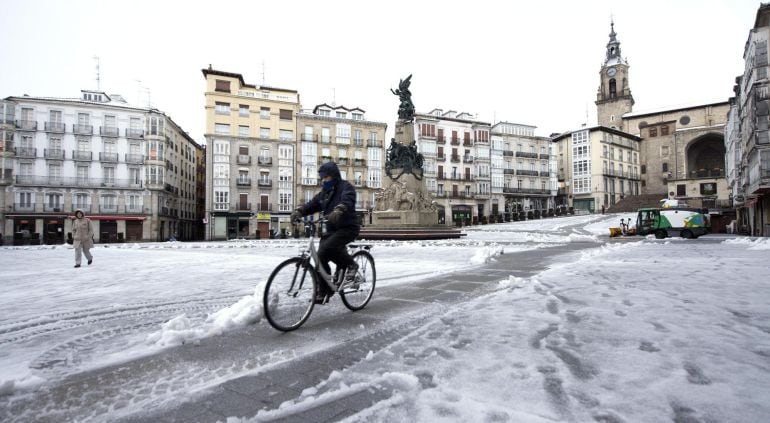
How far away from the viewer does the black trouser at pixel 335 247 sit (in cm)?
491

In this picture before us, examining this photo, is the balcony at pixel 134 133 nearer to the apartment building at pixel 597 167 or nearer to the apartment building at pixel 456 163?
the apartment building at pixel 456 163

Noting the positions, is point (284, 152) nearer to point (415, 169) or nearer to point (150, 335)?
point (415, 169)

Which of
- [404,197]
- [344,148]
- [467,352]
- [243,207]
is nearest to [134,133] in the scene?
[243,207]

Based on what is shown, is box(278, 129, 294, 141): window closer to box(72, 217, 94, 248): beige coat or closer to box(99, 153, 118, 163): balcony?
box(99, 153, 118, 163): balcony

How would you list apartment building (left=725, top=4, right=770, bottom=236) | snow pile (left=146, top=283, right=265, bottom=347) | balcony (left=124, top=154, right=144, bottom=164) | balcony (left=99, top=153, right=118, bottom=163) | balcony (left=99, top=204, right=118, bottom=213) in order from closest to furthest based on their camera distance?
snow pile (left=146, top=283, right=265, bottom=347) < apartment building (left=725, top=4, right=770, bottom=236) < balcony (left=99, top=204, right=118, bottom=213) < balcony (left=99, top=153, right=118, bottom=163) < balcony (left=124, top=154, right=144, bottom=164)

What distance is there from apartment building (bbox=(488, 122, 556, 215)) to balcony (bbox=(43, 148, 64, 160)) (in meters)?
56.8

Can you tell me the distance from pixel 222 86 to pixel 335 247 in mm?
55065

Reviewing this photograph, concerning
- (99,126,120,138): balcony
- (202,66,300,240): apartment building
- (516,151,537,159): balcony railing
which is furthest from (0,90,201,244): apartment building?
(516,151,537,159): balcony railing

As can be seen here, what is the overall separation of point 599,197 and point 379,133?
39.3 m

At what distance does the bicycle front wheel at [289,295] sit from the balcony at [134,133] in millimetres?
54755

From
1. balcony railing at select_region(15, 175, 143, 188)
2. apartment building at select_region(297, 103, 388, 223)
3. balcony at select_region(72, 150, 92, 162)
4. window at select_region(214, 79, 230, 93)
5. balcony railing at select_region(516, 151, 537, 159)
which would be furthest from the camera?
balcony railing at select_region(516, 151, 537, 159)

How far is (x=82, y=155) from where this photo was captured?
157ft

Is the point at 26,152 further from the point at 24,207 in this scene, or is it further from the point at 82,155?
the point at 24,207

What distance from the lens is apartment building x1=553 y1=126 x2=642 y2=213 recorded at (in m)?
70.7
